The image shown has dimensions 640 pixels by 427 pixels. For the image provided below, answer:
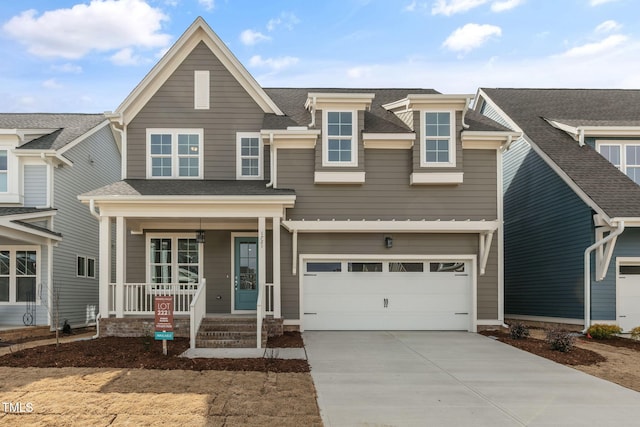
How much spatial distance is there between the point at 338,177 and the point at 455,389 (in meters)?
7.82

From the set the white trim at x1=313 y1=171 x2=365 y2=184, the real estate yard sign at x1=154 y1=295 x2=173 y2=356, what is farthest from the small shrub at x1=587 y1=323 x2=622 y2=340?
the real estate yard sign at x1=154 y1=295 x2=173 y2=356

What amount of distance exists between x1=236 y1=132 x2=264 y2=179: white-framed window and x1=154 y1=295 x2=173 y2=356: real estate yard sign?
589 cm

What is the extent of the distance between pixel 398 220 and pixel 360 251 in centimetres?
134

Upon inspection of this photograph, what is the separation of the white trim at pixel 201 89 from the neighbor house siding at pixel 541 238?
33.3 feet

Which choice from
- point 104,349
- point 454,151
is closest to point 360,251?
point 454,151

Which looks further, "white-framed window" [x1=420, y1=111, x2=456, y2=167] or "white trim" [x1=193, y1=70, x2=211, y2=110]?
"white trim" [x1=193, y1=70, x2=211, y2=110]

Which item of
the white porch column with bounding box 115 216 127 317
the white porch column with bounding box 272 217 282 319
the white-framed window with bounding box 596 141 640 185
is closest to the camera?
the white porch column with bounding box 115 216 127 317

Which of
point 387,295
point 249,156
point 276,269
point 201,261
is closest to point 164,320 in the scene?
point 276,269

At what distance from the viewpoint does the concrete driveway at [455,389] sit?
7473mm

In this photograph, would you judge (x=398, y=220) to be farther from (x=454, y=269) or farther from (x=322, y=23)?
(x=322, y=23)

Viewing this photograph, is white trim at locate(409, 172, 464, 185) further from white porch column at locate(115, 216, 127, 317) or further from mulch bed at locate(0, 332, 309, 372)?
white porch column at locate(115, 216, 127, 317)

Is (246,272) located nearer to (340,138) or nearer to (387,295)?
(387,295)

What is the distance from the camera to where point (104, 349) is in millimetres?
11805

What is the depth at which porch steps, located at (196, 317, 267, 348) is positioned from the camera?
12.9 metres
